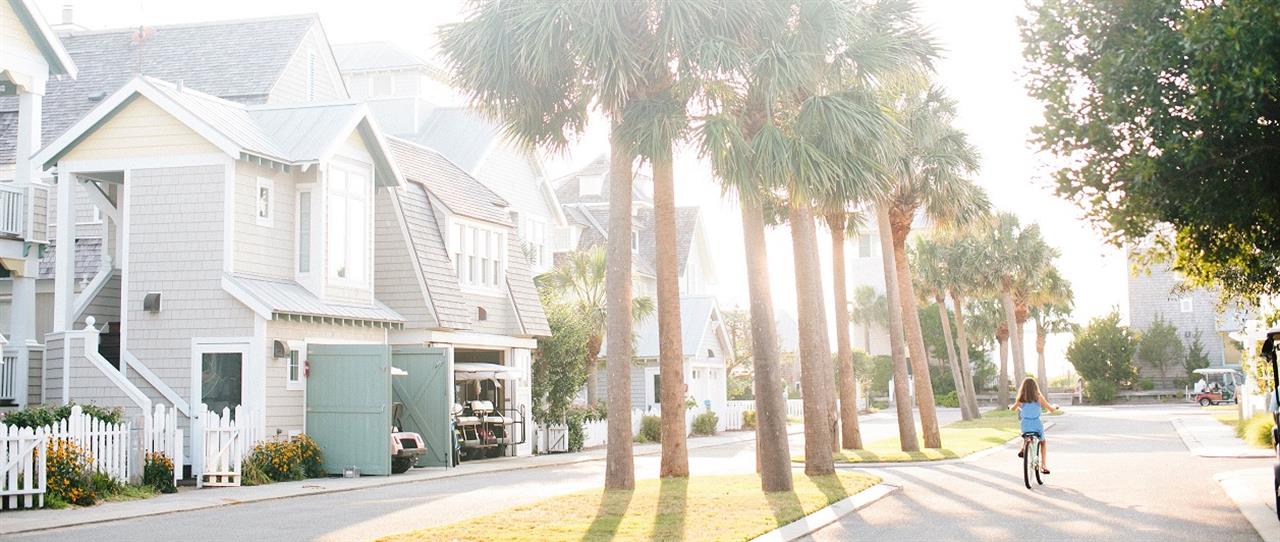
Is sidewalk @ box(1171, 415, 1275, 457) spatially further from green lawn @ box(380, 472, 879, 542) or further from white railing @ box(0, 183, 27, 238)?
white railing @ box(0, 183, 27, 238)

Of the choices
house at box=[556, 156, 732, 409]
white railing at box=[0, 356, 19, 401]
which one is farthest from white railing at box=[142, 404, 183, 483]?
house at box=[556, 156, 732, 409]

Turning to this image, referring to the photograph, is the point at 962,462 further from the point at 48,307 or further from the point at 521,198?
the point at 48,307

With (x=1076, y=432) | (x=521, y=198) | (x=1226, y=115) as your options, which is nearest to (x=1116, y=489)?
(x=1226, y=115)

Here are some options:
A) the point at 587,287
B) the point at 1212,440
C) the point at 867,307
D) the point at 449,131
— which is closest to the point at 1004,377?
the point at 867,307

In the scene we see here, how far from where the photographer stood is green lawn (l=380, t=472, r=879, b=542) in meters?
13.7

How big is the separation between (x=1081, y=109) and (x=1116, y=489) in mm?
8408

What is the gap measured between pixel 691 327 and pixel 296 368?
26247 millimetres

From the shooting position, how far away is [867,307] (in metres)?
80.6

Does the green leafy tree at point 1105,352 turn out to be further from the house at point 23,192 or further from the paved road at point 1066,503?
the house at point 23,192

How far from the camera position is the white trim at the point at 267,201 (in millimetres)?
24406

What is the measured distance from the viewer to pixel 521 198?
131ft

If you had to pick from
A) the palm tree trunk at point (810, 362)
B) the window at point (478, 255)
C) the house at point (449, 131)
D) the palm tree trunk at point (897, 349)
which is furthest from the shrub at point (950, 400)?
the palm tree trunk at point (810, 362)

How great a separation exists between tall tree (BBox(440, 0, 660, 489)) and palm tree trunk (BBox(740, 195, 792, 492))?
182 centimetres

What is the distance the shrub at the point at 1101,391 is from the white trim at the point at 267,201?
57750 millimetres
